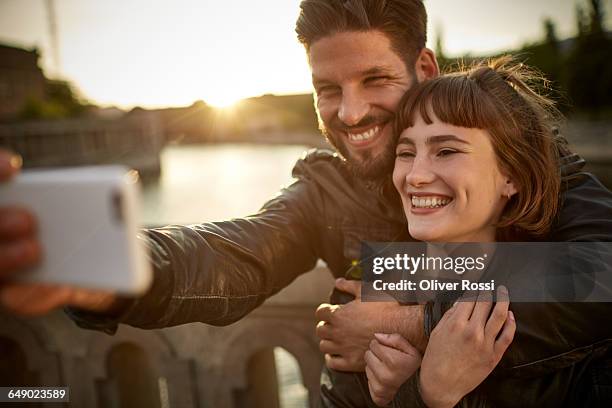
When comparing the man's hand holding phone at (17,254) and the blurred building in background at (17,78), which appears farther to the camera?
the blurred building in background at (17,78)

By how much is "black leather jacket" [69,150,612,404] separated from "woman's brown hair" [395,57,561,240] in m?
0.07

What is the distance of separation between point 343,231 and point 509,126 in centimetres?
50

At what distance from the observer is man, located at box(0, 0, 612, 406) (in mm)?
977

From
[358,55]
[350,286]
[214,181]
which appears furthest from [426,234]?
[214,181]

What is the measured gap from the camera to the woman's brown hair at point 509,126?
44.7 inches

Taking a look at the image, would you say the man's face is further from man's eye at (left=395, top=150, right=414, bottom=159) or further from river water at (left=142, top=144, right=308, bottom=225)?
river water at (left=142, top=144, right=308, bottom=225)

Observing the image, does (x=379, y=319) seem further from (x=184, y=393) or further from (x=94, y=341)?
(x=94, y=341)

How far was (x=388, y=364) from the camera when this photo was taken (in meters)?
1.08

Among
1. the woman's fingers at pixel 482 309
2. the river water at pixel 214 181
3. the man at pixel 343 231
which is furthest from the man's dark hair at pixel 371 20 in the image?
the river water at pixel 214 181

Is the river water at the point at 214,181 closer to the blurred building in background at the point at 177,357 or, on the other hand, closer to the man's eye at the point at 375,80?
the blurred building in background at the point at 177,357

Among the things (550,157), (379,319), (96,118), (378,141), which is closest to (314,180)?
(378,141)

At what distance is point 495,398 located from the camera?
102 centimetres

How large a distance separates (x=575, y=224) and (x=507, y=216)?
0.46 feet

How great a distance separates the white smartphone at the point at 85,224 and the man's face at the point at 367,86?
927mm
